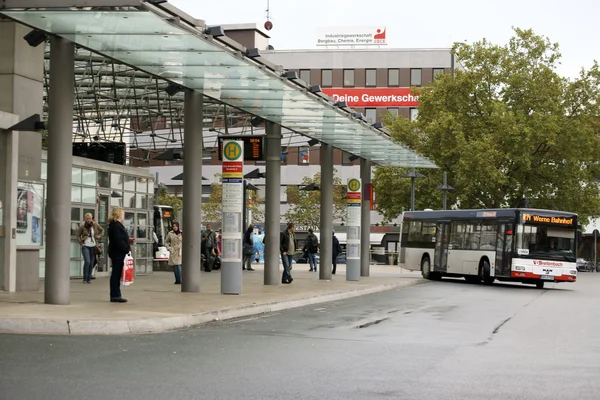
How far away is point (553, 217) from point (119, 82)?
16.5 m

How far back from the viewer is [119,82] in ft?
124

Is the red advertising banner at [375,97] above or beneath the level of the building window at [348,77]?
beneath

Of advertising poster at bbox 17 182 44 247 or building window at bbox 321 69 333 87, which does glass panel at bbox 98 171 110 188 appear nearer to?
advertising poster at bbox 17 182 44 247

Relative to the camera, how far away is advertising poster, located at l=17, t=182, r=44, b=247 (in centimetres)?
2103

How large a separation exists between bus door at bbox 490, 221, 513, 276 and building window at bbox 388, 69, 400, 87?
53440mm

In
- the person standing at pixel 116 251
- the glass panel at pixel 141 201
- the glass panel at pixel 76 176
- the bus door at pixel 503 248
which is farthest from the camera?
the bus door at pixel 503 248

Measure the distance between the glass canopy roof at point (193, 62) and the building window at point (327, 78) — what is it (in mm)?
59926

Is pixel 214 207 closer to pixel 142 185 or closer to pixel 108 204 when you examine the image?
pixel 142 185

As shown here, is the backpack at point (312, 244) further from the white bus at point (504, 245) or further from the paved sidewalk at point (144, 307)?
the paved sidewalk at point (144, 307)

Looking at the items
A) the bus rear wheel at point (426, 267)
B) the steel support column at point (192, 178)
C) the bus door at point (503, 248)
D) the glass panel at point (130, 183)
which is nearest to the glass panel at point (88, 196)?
the glass panel at point (130, 183)

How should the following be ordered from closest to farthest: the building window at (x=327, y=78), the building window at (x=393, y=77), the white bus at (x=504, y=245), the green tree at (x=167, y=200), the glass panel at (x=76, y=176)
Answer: the glass panel at (x=76, y=176)
the white bus at (x=504, y=245)
the green tree at (x=167, y=200)
the building window at (x=393, y=77)
the building window at (x=327, y=78)

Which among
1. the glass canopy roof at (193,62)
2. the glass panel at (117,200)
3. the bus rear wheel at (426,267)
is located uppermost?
the glass canopy roof at (193,62)

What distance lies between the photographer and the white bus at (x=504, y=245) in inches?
1331

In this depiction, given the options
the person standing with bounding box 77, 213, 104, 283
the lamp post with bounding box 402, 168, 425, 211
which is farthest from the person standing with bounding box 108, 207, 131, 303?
the lamp post with bounding box 402, 168, 425, 211
